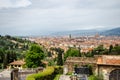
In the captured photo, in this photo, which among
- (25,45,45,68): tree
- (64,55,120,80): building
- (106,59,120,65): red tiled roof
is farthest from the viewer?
(25,45,45,68): tree

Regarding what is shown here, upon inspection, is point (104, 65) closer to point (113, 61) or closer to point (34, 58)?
point (113, 61)

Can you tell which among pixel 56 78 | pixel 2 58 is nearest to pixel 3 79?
pixel 56 78

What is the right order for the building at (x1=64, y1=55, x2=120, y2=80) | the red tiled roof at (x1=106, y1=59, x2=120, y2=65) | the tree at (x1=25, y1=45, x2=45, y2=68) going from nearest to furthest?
the building at (x1=64, y1=55, x2=120, y2=80) < the red tiled roof at (x1=106, y1=59, x2=120, y2=65) < the tree at (x1=25, y1=45, x2=45, y2=68)

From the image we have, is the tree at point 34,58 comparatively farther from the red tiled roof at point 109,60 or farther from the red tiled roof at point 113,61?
the red tiled roof at point 113,61

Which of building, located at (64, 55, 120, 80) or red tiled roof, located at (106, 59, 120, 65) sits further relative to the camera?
red tiled roof, located at (106, 59, 120, 65)

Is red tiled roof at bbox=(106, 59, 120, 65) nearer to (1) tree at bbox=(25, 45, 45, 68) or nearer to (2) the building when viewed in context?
(2) the building

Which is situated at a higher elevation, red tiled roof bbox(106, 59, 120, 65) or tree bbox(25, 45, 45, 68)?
red tiled roof bbox(106, 59, 120, 65)

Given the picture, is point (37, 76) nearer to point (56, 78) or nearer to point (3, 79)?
point (3, 79)

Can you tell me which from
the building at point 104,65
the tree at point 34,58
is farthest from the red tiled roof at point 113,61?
the tree at point 34,58

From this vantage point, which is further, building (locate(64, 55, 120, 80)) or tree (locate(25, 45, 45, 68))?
tree (locate(25, 45, 45, 68))

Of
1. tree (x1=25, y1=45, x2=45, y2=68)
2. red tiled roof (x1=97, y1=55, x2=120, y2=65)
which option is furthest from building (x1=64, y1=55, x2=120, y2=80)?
tree (x1=25, y1=45, x2=45, y2=68)

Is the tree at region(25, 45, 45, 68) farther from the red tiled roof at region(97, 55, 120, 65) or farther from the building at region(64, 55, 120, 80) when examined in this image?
the red tiled roof at region(97, 55, 120, 65)

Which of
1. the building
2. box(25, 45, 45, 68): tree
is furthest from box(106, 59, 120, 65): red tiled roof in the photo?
box(25, 45, 45, 68): tree
